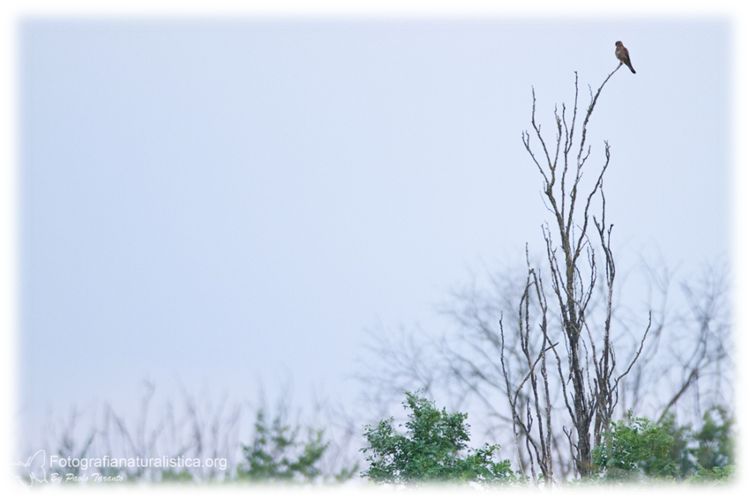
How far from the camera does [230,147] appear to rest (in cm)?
516

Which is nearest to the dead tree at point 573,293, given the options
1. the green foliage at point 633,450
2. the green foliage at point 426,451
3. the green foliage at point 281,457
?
the green foliage at point 633,450

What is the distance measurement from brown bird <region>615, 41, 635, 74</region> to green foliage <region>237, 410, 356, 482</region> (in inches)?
70.9

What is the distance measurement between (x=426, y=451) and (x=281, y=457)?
1.60 feet

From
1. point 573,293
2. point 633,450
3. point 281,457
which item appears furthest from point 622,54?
point 281,457

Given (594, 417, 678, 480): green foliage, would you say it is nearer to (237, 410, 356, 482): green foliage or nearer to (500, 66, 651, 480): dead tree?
(500, 66, 651, 480): dead tree

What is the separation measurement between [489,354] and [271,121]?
124 inches

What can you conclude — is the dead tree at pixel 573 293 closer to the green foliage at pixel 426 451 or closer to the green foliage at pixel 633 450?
the green foliage at pixel 633 450

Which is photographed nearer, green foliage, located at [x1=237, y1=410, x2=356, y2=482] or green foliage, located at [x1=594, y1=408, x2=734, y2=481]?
green foliage, located at [x1=237, y1=410, x2=356, y2=482]

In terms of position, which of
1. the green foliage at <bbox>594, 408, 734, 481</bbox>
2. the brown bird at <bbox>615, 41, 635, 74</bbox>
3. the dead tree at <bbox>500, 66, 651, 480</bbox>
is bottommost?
the green foliage at <bbox>594, 408, 734, 481</bbox>

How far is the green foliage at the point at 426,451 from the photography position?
320 cm

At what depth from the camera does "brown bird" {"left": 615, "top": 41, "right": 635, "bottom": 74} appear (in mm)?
3672

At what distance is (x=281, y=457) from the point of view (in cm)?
320

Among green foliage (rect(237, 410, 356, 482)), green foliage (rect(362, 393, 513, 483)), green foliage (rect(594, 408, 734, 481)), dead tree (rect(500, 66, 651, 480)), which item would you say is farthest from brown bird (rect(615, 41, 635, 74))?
green foliage (rect(237, 410, 356, 482))

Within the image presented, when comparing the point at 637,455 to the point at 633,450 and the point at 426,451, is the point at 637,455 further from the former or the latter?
the point at 426,451
